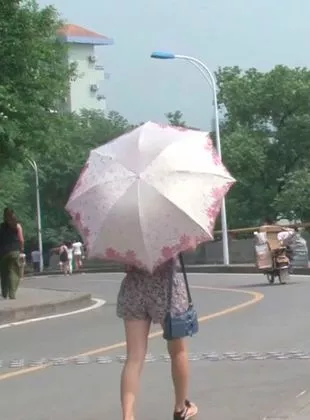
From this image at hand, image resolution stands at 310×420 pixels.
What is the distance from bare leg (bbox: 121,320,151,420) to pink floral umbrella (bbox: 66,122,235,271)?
479mm

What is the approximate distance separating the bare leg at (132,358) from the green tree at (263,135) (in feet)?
147

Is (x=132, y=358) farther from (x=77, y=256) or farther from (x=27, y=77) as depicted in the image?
(x=77, y=256)

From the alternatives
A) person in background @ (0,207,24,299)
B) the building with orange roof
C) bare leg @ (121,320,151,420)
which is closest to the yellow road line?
bare leg @ (121,320,151,420)

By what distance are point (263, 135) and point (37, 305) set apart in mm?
38391

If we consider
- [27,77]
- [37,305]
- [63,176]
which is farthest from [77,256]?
[37,305]

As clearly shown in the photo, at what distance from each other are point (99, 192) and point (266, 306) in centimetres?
1120

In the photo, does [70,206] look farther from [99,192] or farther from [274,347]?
[274,347]

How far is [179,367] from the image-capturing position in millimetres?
6875

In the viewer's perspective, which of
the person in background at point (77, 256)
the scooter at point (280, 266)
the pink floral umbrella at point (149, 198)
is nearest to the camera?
the pink floral umbrella at point (149, 198)

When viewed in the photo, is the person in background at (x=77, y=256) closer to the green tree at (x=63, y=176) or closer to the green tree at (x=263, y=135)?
the green tree at (x=263, y=135)

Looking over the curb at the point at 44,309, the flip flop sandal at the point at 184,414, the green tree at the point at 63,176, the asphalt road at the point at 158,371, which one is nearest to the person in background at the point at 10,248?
the curb at the point at 44,309

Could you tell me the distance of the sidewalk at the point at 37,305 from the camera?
17.2 meters

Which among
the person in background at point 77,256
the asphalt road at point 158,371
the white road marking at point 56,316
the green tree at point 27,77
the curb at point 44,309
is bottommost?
the asphalt road at point 158,371

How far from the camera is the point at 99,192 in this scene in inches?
258
